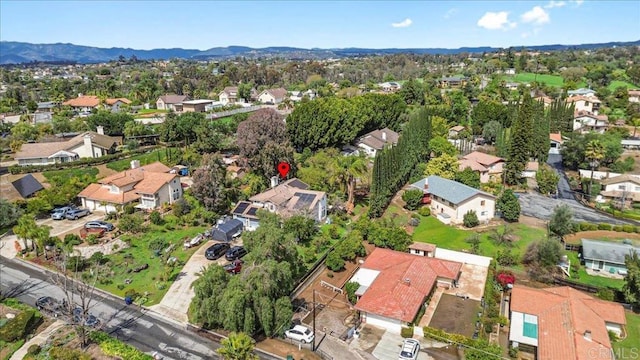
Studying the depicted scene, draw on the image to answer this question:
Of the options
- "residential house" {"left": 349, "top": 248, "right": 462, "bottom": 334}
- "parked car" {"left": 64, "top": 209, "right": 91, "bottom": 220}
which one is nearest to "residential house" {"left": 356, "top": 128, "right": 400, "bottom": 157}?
"residential house" {"left": 349, "top": 248, "right": 462, "bottom": 334}

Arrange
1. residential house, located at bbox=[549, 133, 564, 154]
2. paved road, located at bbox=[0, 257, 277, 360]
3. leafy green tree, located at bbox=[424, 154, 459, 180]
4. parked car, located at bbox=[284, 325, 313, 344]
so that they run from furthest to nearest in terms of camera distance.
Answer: residential house, located at bbox=[549, 133, 564, 154] < leafy green tree, located at bbox=[424, 154, 459, 180] < parked car, located at bbox=[284, 325, 313, 344] < paved road, located at bbox=[0, 257, 277, 360]

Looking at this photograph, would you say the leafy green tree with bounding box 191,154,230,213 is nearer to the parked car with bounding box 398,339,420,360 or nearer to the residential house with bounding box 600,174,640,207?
the parked car with bounding box 398,339,420,360

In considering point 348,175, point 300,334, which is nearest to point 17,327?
point 300,334

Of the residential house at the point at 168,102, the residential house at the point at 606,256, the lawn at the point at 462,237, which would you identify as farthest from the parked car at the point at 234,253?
the residential house at the point at 168,102

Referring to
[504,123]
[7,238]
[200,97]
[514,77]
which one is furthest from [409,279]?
[514,77]

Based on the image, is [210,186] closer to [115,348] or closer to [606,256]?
[115,348]

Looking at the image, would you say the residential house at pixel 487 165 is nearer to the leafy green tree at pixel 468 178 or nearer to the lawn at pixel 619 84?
the leafy green tree at pixel 468 178

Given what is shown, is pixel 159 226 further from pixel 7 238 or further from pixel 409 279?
pixel 409 279
